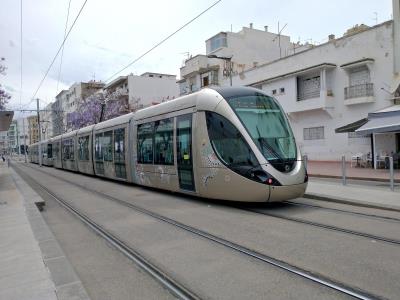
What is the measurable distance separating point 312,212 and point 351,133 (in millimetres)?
19790

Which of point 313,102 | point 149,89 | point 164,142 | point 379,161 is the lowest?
point 379,161

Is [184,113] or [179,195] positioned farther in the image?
[179,195]

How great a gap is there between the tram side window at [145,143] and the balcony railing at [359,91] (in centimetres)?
→ 1687

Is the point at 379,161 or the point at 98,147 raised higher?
the point at 98,147

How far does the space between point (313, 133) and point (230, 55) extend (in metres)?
16.4

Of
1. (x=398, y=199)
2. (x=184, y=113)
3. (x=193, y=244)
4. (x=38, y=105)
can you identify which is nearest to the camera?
(x=193, y=244)

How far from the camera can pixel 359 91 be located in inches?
1044

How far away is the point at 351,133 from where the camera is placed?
2744 cm

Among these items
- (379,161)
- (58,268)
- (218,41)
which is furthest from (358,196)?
(218,41)

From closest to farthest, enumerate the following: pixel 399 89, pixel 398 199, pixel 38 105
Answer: pixel 398 199 < pixel 399 89 < pixel 38 105

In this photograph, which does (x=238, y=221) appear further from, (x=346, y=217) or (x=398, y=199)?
(x=398, y=199)

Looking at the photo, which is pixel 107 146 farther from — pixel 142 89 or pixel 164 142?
pixel 142 89

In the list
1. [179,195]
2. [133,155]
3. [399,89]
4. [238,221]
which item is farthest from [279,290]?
[399,89]

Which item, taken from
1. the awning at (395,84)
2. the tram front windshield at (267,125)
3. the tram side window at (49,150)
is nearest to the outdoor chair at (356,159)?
the awning at (395,84)
